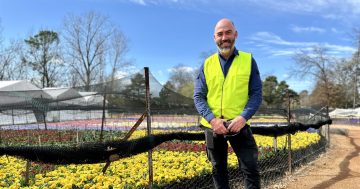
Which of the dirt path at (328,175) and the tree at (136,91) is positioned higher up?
the tree at (136,91)

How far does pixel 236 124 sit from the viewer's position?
3.09 m

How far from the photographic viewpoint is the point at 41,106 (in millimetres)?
15438

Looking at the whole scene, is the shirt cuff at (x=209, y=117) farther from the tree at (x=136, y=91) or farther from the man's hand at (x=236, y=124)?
the tree at (x=136, y=91)

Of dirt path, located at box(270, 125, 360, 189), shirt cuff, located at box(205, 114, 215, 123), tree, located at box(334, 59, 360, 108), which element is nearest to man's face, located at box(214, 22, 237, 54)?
shirt cuff, located at box(205, 114, 215, 123)

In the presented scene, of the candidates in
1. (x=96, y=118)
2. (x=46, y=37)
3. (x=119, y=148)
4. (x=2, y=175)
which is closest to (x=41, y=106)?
(x=96, y=118)

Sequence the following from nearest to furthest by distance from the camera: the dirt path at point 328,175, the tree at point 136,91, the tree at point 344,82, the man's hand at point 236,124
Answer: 1. the man's hand at point 236,124
2. the dirt path at point 328,175
3. the tree at point 136,91
4. the tree at point 344,82

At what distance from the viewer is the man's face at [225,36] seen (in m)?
3.29

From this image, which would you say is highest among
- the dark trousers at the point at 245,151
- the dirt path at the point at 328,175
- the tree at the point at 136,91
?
the tree at the point at 136,91

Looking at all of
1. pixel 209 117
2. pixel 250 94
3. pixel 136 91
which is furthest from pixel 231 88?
pixel 136 91

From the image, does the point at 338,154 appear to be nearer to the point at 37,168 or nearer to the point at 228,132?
the point at 37,168

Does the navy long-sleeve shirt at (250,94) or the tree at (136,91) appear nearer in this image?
the navy long-sleeve shirt at (250,94)

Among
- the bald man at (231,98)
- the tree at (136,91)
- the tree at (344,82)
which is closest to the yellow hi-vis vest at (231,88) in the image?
the bald man at (231,98)

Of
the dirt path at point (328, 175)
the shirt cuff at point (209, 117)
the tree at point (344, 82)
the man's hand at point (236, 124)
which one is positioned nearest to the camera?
the man's hand at point (236, 124)

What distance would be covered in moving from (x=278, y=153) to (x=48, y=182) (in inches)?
180
